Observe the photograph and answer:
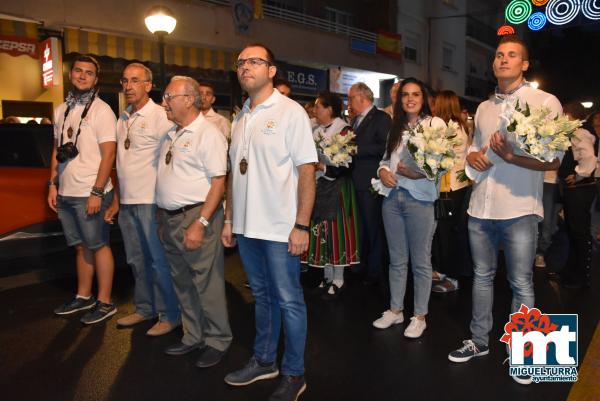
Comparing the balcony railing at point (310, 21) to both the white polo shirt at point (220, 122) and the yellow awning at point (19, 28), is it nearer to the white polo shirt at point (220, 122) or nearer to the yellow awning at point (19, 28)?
the yellow awning at point (19, 28)

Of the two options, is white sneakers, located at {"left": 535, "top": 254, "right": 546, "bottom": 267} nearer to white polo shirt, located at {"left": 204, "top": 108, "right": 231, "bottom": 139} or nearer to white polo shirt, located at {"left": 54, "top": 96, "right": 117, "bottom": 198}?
white polo shirt, located at {"left": 204, "top": 108, "right": 231, "bottom": 139}

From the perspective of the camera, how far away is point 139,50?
11.5 m

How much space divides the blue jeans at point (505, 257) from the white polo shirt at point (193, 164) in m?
1.82

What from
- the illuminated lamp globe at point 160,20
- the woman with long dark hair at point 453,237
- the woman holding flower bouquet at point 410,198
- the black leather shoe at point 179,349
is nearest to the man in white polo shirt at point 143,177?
the black leather shoe at point 179,349

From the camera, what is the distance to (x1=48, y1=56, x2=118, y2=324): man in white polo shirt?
4.04m

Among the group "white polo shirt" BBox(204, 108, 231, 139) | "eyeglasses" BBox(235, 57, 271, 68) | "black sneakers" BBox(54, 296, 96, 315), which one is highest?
"eyeglasses" BBox(235, 57, 271, 68)

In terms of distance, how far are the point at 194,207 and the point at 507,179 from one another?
81.6 inches

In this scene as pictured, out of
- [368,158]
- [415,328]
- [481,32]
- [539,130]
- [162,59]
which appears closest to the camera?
[539,130]

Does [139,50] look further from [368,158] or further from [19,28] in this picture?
[368,158]

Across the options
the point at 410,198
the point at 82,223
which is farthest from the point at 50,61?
the point at 410,198

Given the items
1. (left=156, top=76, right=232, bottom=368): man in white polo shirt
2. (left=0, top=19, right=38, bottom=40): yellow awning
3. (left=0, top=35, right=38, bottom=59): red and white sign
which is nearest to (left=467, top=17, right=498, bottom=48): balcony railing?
(left=0, top=19, right=38, bottom=40): yellow awning

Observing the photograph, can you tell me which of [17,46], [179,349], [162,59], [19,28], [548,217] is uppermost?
[19,28]

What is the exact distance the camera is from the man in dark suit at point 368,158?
498cm

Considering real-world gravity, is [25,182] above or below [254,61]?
below
